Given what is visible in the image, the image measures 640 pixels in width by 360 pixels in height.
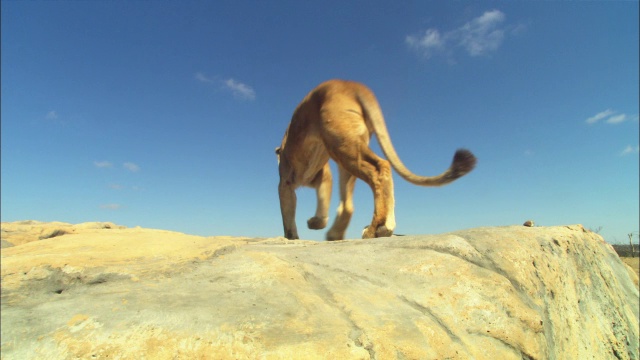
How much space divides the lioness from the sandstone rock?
4.49 feet

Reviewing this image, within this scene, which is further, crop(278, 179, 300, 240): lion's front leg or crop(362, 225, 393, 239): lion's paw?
crop(278, 179, 300, 240): lion's front leg

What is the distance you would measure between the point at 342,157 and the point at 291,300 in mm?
3068

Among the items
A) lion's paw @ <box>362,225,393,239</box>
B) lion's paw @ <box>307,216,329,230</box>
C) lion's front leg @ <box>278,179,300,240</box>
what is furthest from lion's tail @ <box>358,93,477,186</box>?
lion's paw @ <box>307,216,329,230</box>

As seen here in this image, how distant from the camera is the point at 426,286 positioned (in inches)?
74.1

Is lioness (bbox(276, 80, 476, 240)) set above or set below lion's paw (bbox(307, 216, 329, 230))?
above

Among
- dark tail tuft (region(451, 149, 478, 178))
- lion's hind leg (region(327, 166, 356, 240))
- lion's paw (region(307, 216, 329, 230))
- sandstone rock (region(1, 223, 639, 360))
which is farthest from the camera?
lion's paw (region(307, 216, 329, 230))

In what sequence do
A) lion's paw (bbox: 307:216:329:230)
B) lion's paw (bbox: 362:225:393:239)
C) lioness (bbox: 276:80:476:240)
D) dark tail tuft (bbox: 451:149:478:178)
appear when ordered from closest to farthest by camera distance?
dark tail tuft (bbox: 451:149:478:178) → lion's paw (bbox: 362:225:393:239) → lioness (bbox: 276:80:476:240) → lion's paw (bbox: 307:216:329:230)

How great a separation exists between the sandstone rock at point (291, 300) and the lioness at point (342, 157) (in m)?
1.37

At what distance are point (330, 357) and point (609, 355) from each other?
3.04 meters

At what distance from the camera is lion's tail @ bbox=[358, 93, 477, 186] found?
372 cm

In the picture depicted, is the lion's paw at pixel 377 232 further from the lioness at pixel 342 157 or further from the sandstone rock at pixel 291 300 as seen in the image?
the sandstone rock at pixel 291 300

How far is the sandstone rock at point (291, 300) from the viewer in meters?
1.16

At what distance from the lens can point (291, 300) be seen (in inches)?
58.4

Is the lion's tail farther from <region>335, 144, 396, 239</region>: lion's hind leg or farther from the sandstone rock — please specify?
the sandstone rock
